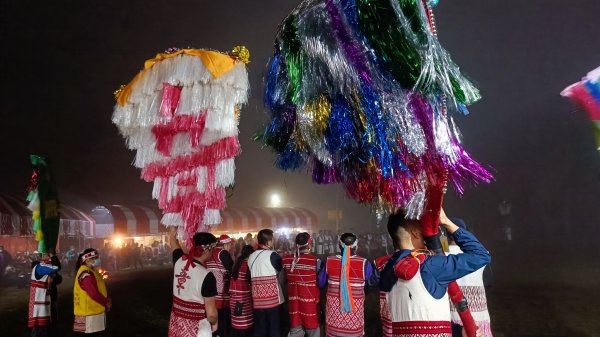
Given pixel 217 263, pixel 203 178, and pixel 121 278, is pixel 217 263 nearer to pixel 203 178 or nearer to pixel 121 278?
pixel 203 178

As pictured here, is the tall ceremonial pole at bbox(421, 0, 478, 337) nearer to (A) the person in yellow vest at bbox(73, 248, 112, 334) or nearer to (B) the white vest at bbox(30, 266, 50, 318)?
(A) the person in yellow vest at bbox(73, 248, 112, 334)

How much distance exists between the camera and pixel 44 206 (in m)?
7.00

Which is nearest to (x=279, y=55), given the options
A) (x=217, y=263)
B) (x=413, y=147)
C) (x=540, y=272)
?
(x=413, y=147)

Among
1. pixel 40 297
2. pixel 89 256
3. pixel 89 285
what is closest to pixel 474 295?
pixel 89 285

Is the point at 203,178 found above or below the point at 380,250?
above

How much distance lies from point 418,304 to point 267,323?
3.68 meters

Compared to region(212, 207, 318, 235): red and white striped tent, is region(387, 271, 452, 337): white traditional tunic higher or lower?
lower

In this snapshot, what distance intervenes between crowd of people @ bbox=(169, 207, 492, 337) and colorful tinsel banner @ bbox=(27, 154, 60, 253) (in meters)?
2.83

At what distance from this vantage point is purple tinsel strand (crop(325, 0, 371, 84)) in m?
2.12

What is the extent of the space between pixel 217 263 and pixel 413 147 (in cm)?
547

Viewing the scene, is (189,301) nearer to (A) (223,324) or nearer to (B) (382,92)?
(A) (223,324)

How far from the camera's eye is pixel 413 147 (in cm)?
212

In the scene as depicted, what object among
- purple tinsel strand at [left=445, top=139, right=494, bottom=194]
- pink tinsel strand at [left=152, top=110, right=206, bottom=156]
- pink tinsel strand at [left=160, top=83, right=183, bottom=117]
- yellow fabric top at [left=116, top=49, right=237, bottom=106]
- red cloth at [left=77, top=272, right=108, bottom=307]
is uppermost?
yellow fabric top at [left=116, top=49, right=237, bottom=106]

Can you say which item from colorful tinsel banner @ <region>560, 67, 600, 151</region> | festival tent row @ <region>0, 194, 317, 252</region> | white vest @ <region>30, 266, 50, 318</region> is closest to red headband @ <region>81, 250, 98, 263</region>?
white vest @ <region>30, 266, 50, 318</region>
